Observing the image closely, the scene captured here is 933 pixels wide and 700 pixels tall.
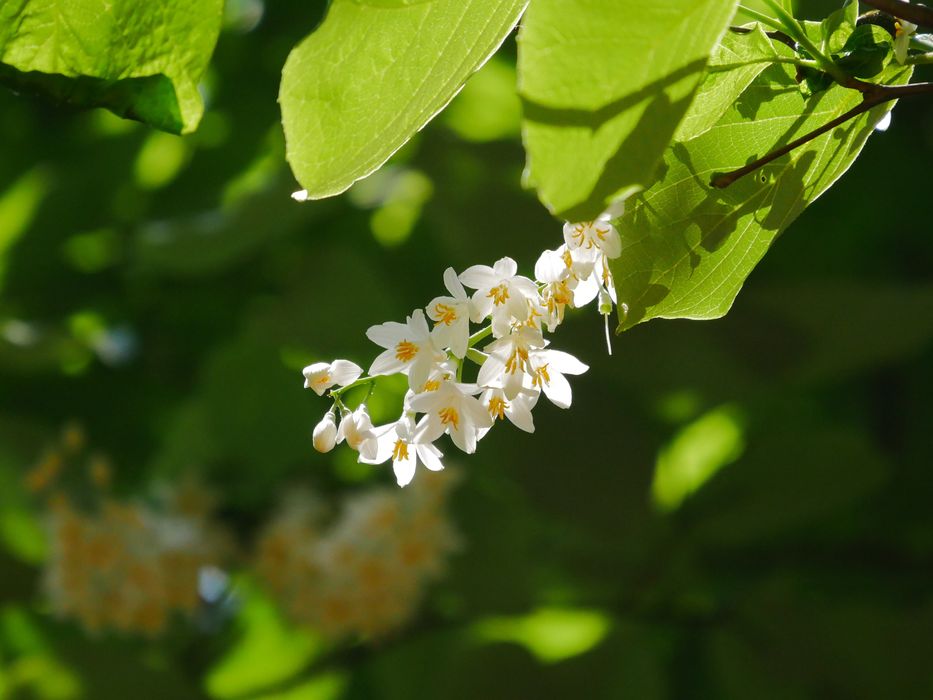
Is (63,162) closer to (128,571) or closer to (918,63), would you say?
(128,571)

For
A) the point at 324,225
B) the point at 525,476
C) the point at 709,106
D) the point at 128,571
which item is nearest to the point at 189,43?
the point at 709,106

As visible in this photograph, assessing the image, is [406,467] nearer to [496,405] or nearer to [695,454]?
[496,405]

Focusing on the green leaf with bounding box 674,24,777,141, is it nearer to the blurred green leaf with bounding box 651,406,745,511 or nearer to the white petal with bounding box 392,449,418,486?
the white petal with bounding box 392,449,418,486

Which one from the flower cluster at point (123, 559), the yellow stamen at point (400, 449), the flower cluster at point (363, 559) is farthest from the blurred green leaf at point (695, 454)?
the yellow stamen at point (400, 449)

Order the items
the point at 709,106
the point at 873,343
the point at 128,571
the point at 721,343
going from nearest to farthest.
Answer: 1. the point at 709,106
2. the point at 128,571
3. the point at 873,343
4. the point at 721,343

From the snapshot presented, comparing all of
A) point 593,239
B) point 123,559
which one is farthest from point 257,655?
point 593,239
